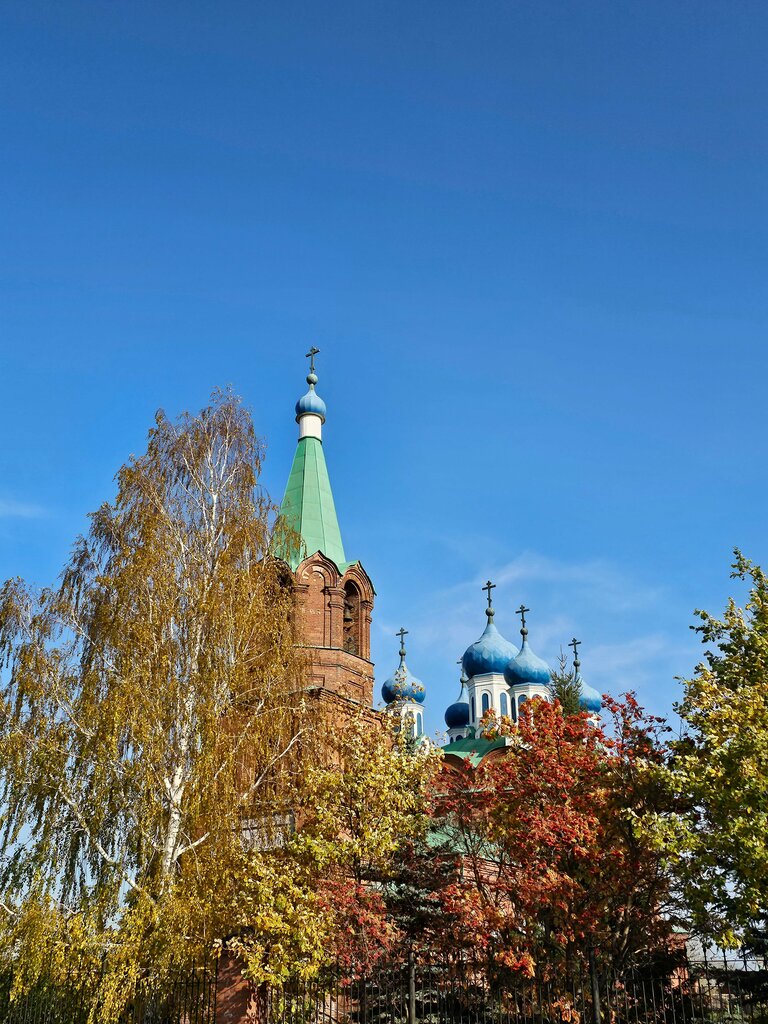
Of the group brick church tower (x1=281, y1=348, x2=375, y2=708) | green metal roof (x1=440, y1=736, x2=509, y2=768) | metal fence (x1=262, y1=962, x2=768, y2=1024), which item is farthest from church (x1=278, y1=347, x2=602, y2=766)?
green metal roof (x1=440, y1=736, x2=509, y2=768)

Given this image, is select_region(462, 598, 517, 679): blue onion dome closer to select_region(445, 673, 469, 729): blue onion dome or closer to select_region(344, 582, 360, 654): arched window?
select_region(445, 673, 469, 729): blue onion dome

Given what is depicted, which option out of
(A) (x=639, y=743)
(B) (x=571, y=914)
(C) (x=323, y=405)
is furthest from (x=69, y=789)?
(C) (x=323, y=405)

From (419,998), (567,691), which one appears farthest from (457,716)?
(419,998)

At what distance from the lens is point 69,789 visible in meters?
15.5

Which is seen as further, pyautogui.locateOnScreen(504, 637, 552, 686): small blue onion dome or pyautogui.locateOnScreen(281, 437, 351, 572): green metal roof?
pyautogui.locateOnScreen(504, 637, 552, 686): small blue onion dome

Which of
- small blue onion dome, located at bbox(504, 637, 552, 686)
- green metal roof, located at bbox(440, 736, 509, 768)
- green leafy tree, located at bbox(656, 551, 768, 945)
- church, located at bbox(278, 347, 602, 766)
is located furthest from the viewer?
small blue onion dome, located at bbox(504, 637, 552, 686)

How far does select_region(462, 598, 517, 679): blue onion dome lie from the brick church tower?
23028 mm

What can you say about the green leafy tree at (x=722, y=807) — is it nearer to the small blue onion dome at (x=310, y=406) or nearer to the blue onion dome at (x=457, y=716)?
the small blue onion dome at (x=310, y=406)

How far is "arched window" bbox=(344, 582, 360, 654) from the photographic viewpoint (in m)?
25.7

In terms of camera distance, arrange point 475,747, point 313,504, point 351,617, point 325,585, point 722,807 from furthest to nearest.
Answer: point 475,747
point 313,504
point 351,617
point 325,585
point 722,807

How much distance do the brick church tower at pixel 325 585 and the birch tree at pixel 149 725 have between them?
542 cm

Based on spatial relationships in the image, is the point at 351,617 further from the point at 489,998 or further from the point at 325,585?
the point at 489,998

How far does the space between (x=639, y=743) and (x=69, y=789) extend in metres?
9.47

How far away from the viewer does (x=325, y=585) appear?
2545 centimetres
